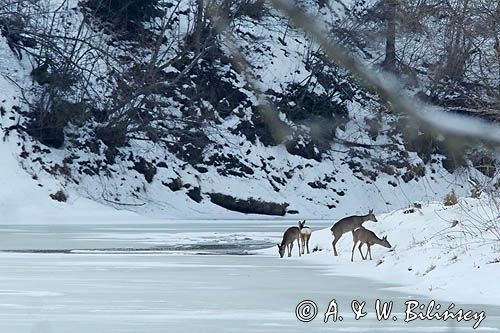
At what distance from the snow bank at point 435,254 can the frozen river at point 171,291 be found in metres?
0.50

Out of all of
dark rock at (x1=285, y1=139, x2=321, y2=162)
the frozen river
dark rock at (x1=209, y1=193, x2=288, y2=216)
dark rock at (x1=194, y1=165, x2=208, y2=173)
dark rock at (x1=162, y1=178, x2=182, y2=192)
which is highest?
dark rock at (x1=285, y1=139, x2=321, y2=162)

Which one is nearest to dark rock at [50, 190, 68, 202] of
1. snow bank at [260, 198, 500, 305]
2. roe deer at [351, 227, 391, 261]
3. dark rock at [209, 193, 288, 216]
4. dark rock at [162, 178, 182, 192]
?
dark rock at [162, 178, 182, 192]

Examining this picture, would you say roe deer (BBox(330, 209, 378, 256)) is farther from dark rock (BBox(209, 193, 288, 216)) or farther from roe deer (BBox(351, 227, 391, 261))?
dark rock (BBox(209, 193, 288, 216))

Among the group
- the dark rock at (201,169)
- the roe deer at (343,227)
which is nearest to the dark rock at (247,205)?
the dark rock at (201,169)

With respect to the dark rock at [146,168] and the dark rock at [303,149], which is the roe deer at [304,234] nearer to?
the dark rock at [146,168]

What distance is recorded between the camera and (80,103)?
38531 mm

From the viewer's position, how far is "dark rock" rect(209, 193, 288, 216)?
39197 millimetres

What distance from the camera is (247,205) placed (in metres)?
39.3

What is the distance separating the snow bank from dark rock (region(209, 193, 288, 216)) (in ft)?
62.0

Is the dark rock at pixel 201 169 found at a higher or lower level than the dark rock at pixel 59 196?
higher

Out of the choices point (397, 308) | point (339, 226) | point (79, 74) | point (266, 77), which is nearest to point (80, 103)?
point (79, 74)

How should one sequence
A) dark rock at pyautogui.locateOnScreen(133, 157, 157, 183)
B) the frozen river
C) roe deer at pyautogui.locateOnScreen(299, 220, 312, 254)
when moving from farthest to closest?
dark rock at pyautogui.locateOnScreen(133, 157, 157, 183), roe deer at pyautogui.locateOnScreen(299, 220, 312, 254), the frozen river

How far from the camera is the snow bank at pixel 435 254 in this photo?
13180 millimetres

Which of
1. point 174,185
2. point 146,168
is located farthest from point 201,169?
point 146,168
